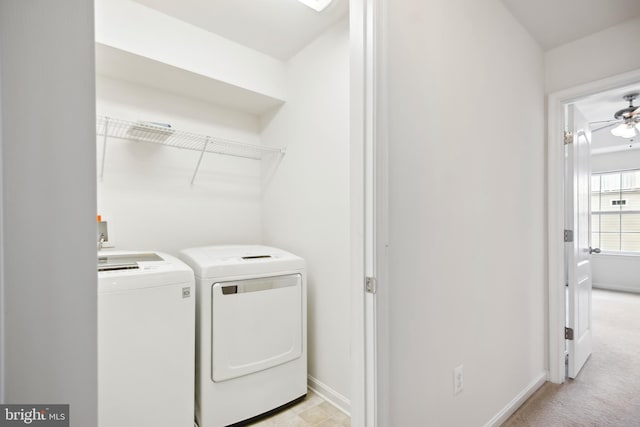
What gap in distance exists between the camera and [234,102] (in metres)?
2.35

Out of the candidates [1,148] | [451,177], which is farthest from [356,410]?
[1,148]

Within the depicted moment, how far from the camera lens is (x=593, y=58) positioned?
200 centimetres

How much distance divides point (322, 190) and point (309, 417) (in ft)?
4.48

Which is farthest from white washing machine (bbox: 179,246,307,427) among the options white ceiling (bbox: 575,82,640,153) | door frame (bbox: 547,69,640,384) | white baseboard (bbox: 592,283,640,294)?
white baseboard (bbox: 592,283,640,294)

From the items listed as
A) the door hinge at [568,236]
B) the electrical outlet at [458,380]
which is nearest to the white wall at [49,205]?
the electrical outlet at [458,380]

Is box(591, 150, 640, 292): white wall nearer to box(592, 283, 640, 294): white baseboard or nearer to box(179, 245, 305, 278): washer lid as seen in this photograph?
box(592, 283, 640, 294): white baseboard

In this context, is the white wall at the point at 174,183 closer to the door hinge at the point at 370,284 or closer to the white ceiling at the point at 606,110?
the door hinge at the point at 370,284

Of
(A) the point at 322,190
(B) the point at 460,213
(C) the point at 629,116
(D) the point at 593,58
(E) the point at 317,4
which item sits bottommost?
(B) the point at 460,213

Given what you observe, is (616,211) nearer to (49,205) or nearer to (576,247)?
(576,247)

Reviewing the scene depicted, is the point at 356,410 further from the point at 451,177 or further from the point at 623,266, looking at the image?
the point at 623,266

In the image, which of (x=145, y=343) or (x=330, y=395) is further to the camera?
(x=330, y=395)

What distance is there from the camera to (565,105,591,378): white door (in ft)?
7.22

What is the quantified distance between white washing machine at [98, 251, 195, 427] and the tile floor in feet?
1.56

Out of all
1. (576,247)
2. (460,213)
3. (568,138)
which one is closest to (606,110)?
(568,138)
